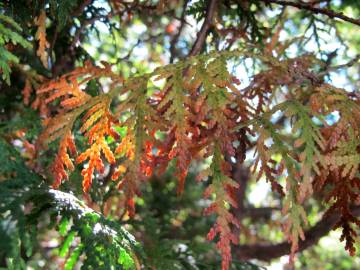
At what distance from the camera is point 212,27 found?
2684 mm

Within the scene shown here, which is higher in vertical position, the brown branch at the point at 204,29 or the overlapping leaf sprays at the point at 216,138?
the brown branch at the point at 204,29

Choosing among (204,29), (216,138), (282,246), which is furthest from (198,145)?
(282,246)

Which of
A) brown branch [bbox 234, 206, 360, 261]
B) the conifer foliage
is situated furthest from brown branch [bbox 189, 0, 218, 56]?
brown branch [bbox 234, 206, 360, 261]

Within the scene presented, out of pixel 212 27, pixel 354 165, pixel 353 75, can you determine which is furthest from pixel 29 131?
pixel 353 75

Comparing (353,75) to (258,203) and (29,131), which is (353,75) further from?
(29,131)

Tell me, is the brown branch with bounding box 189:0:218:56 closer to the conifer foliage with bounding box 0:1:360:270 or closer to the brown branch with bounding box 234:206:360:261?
the conifer foliage with bounding box 0:1:360:270

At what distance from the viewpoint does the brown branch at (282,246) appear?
3678 millimetres

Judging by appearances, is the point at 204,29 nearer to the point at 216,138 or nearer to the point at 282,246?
the point at 216,138

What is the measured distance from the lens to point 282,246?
4.26 metres

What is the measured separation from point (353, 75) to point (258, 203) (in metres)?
2.29

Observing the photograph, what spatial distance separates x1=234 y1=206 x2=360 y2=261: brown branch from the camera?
145 inches

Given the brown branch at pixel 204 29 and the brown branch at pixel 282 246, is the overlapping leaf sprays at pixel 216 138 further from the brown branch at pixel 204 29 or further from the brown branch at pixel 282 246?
the brown branch at pixel 282 246

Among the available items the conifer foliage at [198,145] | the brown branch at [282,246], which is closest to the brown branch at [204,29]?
the conifer foliage at [198,145]

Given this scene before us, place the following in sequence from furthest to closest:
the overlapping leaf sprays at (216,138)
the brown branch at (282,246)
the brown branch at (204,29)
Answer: the brown branch at (282,246) → the brown branch at (204,29) → the overlapping leaf sprays at (216,138)
